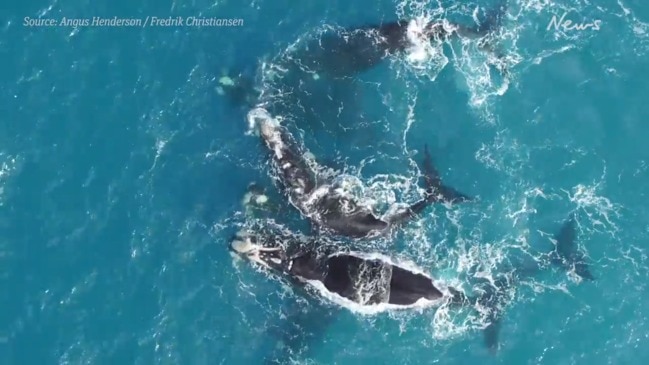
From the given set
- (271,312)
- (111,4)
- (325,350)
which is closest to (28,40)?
(111,4)

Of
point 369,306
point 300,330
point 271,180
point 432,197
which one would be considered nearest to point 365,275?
point 369,306

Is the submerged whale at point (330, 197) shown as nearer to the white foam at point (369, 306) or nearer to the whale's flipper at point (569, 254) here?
the white foam at point (369, 306)

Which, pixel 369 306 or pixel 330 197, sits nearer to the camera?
pixel 369 306
